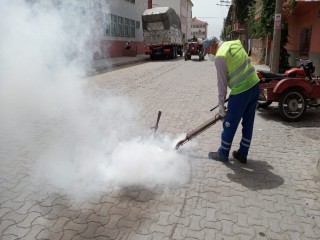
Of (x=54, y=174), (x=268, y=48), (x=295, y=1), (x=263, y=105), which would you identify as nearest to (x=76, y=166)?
(x=54, y=174)

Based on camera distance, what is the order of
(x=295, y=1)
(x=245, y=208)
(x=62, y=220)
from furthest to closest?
(x=295, y=1) < (x=245, y=208) < (x=62, y=220)

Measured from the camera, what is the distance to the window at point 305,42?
13.5 metres

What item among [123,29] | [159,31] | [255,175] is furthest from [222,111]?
[123,29]

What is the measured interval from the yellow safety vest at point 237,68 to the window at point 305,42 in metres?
11.1

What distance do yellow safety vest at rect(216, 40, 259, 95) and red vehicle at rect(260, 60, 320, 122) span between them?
113 inches

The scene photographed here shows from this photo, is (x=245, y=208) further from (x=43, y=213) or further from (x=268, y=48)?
(x=268, y=48)

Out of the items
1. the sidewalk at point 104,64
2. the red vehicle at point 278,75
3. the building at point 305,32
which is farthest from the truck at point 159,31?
the red vehicle at point 278,75

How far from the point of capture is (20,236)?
273cm

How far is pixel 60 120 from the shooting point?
6242mm

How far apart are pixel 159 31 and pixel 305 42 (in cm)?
1327

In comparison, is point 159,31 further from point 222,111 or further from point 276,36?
point 222,111

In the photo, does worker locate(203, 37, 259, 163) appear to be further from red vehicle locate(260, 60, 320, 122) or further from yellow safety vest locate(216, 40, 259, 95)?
red vehicle locate(260, 60, 320, 122)

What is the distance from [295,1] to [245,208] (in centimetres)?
1076

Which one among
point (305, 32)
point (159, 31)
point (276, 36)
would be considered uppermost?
point (159, 31)
